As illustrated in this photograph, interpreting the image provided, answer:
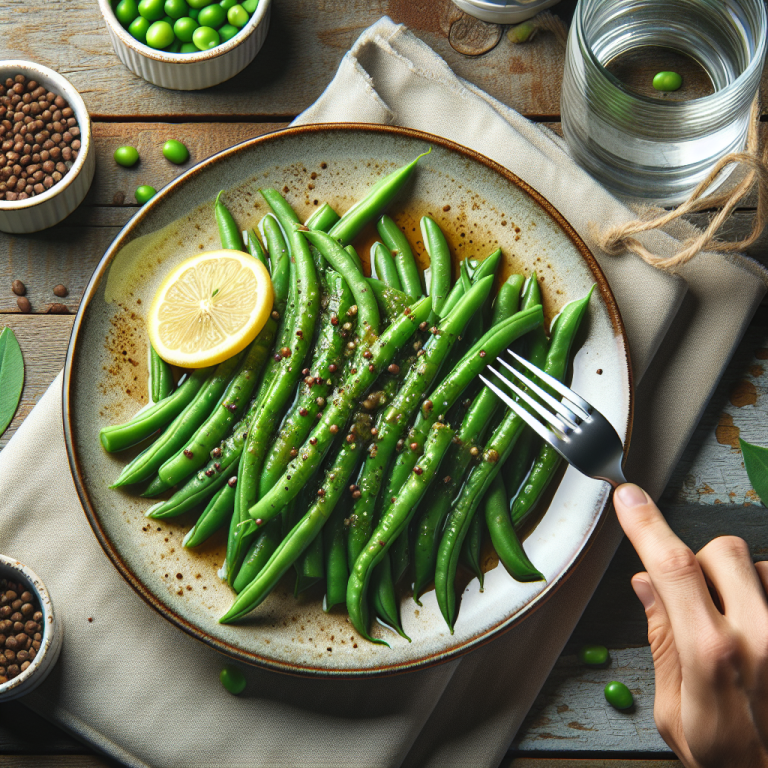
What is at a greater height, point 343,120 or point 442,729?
point 343,120

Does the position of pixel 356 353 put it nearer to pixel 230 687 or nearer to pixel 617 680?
pixel 230 687

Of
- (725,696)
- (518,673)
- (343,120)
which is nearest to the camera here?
(725,696)

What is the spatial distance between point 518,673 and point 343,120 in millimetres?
2622

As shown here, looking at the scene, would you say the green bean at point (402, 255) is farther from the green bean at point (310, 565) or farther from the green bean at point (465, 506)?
the green bean at point (310, 565)

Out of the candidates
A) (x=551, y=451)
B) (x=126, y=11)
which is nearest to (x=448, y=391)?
(x=551, y=451)

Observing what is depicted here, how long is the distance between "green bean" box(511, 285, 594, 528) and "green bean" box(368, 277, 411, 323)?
2.12ft

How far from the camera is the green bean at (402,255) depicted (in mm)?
2990

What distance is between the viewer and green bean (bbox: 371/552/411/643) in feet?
9.26

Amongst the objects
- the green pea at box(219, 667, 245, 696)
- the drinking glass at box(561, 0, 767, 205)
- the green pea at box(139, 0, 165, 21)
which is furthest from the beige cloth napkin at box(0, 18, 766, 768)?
the green pea at box(139, 0, 165, 21)

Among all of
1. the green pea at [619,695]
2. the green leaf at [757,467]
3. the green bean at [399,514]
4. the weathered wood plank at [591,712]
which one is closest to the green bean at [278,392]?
the green bean at [399,514]

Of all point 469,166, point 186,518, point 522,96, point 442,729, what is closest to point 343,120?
point 469,166

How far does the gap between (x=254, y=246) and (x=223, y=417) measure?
0.77 meters

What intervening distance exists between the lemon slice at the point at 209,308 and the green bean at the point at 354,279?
27cm

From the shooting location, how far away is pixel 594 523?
2.85 metres
